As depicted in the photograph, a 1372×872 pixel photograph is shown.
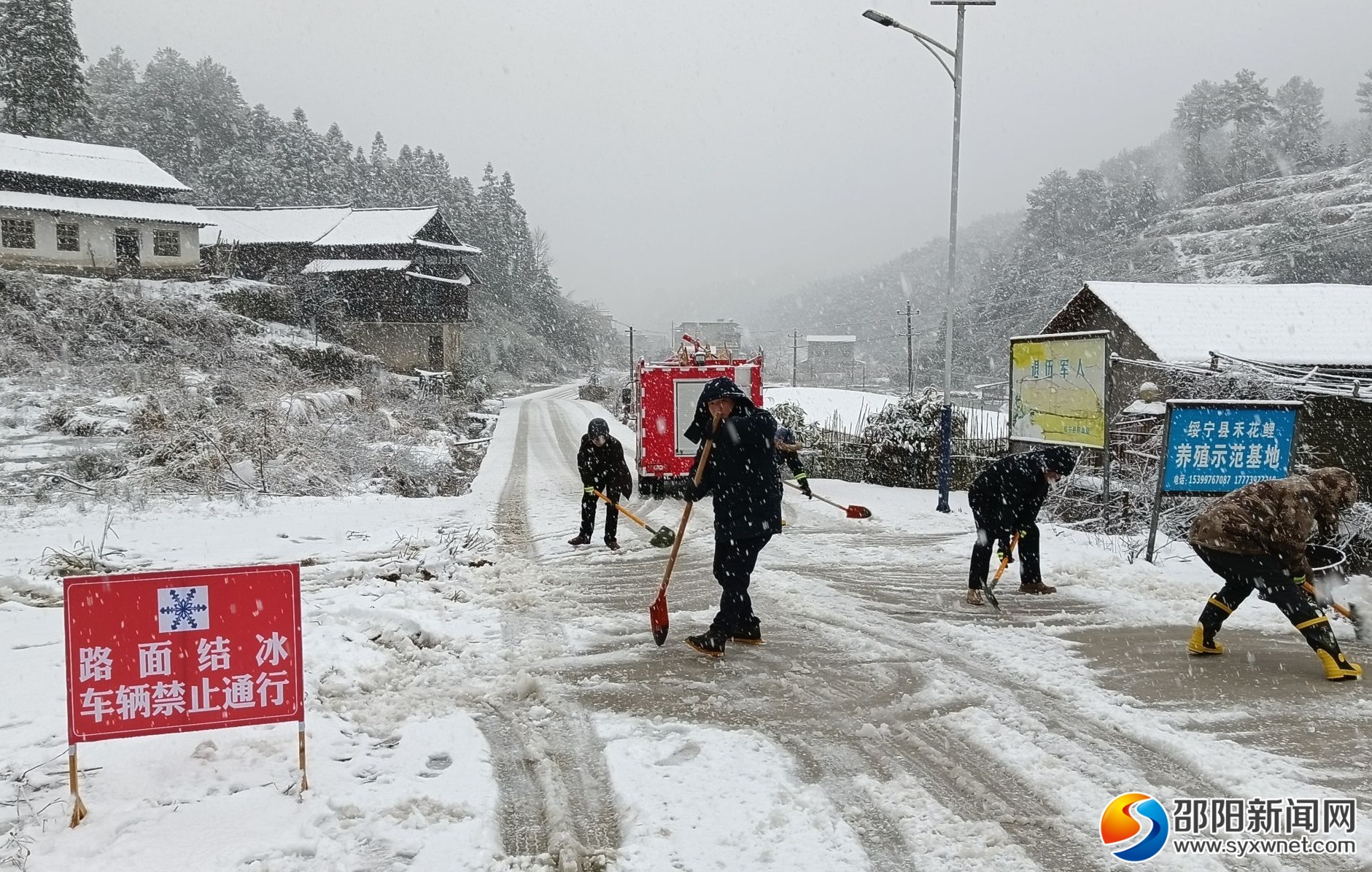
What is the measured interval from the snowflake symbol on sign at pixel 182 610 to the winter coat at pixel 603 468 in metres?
6.62

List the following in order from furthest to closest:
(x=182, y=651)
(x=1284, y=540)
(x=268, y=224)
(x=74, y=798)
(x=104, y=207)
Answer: (x=268, y=224)
(x=104, y=207)
(x=1284, y=540)
(x=182, y=651)
(x=74, y=798)

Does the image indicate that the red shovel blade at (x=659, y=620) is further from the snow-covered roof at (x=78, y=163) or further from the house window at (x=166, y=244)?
the snow-covered roof at (x=78, y=163)

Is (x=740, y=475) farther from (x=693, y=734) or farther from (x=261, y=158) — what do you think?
(x=261, y=158)

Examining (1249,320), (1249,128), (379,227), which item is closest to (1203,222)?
(1249,128)

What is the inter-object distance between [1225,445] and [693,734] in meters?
7.71

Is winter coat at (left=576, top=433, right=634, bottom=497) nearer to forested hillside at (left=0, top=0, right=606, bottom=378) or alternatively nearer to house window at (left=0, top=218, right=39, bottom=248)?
house window at (left=0, top=218, right=39, bottom=248)

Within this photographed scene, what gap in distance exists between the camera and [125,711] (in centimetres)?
358

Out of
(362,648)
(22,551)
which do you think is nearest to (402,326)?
(22,551)

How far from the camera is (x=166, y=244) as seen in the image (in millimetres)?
39844

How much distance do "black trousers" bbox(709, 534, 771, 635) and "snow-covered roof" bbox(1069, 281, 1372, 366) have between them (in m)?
19.7

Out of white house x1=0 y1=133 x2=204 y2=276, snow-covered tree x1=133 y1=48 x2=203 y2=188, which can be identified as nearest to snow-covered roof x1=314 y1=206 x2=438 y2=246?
white house x1=0 y1=133 x2=204 y2=276

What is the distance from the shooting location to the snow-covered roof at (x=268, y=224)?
47.0 m

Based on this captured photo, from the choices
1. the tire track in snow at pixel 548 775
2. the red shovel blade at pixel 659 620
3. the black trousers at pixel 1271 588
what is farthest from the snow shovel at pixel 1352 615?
the tire track in snow at pixel 548 775

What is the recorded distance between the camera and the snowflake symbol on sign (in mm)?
3656
